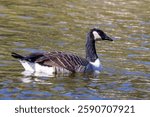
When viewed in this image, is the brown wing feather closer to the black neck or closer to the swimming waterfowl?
the swimming waterfowl

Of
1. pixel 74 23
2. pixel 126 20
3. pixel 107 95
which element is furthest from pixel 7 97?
pixel 126 20

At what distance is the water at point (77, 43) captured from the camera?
14.7 metres

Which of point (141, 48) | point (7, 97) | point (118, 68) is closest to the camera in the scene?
point (7, 97)

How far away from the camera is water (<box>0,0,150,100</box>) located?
48.3 feet

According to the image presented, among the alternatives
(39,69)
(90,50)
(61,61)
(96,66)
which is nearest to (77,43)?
(90,50)

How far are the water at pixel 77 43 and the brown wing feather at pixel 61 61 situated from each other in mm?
287

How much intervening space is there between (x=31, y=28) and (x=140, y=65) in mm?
6116

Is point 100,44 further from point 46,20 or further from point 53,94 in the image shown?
point 53,94

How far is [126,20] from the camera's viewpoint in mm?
26375

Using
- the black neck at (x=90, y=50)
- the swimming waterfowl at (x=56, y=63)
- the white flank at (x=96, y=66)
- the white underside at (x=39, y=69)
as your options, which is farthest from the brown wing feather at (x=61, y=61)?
the black neck at (x=90, y=50)

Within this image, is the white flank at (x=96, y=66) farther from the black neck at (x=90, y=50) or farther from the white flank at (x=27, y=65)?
the white flank at (x=27, y=65)

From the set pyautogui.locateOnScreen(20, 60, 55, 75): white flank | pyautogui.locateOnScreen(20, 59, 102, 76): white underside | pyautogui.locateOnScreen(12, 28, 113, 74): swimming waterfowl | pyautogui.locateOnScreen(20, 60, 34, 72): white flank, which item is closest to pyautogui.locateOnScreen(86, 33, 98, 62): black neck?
pyautogui.locateOnScreen(12, 28, 113, 74): swimming waterfowl

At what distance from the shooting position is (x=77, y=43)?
20750mm

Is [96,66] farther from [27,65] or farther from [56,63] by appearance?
[27,65]
